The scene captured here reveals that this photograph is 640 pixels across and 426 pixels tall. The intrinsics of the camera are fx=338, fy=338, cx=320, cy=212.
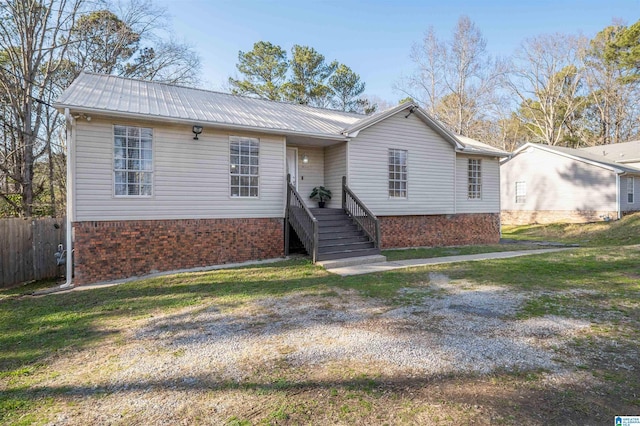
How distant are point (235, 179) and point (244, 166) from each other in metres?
0.46

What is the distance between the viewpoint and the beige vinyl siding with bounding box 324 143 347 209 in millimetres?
11055

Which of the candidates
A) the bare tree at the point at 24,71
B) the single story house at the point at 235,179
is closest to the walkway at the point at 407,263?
the single story house at the point at 235,179

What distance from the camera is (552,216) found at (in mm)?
21031

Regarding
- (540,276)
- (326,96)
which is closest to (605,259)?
(540,276)

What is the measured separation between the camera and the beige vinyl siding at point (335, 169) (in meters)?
11.1


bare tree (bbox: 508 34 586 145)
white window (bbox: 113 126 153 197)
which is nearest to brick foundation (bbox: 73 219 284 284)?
white window (bbox: 113 126 153 197)

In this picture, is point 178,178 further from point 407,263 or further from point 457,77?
point 457,77

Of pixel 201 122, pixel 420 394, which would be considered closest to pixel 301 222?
pixel 201 122

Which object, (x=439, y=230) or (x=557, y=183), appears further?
(x=557, y=183)

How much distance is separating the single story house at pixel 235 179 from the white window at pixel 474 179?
1.18 ft

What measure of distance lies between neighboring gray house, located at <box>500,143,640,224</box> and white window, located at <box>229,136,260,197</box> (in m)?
17.1

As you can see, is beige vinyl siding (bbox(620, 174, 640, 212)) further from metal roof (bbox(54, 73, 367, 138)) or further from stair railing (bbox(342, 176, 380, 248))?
stair railing (bbox(342, 176, 380, 248))

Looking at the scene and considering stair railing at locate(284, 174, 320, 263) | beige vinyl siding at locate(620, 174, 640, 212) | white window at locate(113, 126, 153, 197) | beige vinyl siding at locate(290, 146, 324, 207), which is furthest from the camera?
beige vinyl siding at locate(620, 174, 640, 212)

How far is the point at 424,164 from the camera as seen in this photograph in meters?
12.4
